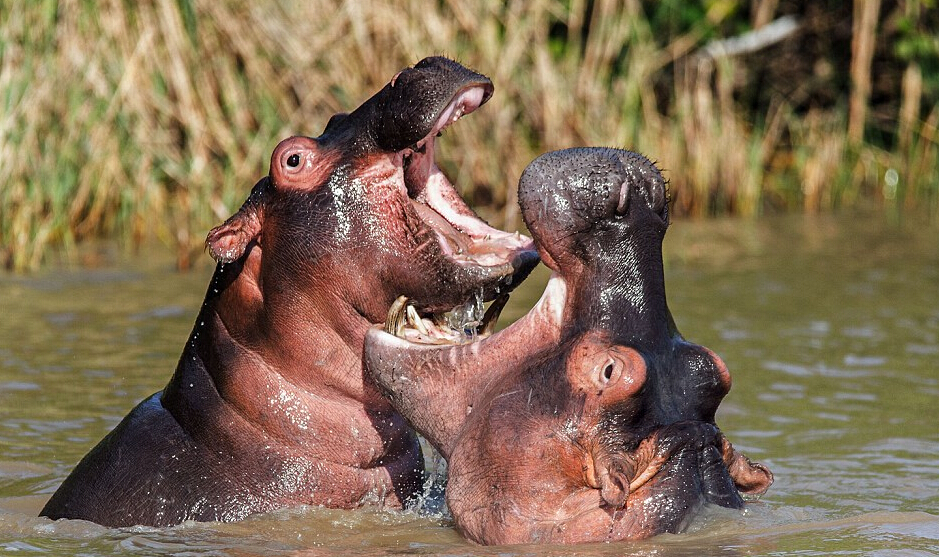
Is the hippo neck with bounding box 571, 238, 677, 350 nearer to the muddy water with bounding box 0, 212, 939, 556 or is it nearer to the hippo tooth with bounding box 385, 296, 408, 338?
the muddy water with bounding box 0, 212, 939, 556

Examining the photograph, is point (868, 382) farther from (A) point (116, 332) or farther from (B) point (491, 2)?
(B) point (491, 2)

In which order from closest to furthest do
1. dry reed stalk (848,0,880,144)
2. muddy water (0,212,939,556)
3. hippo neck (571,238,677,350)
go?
1. hippo neck (571,238,677,350)
2. muddy water (0,212,939,556)
3. dry reed stalk (848,0,880,144)

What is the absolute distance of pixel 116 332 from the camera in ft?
25.0

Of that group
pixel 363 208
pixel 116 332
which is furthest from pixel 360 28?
pixel 363 208

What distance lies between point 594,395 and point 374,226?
3.08ft

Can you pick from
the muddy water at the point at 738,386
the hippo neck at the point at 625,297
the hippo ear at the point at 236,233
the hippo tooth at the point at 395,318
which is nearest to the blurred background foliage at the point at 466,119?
the muddy water at the point at 738,386

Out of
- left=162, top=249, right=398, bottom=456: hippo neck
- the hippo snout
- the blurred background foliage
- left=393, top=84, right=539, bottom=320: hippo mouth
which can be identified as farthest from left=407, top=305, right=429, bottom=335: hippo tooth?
the blurred background foliage

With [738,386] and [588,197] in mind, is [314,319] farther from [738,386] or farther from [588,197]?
[738,386]

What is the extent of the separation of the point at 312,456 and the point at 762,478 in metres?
1.26

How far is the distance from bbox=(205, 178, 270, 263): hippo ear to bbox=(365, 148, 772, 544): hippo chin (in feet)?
2.95

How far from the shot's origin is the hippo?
416 cm

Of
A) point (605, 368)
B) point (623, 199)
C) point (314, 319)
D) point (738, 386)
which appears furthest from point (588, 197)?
point (738, 386)

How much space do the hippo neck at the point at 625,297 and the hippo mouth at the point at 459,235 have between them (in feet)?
1.72

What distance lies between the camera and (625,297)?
363cm
